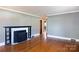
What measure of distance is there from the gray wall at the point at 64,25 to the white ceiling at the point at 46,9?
97 mm

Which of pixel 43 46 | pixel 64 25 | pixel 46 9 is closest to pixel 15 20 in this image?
pixel 46 9

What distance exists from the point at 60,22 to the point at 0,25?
4.38ft

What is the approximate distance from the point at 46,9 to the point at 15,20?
0.74 m

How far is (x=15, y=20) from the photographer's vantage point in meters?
1.93

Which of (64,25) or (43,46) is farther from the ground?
(64,25)

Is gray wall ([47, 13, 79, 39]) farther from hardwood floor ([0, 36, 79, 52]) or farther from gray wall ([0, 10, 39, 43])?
gray wall ([0, 10, 39, 43])

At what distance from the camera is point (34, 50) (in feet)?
6.38

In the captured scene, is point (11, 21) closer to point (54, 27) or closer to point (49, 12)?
point (49, 12)

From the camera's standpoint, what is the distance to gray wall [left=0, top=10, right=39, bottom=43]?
1.82 m

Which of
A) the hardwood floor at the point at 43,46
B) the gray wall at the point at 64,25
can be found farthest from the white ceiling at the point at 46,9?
the hardwood floor at the point at 43,46

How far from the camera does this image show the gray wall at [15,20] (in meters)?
1.82

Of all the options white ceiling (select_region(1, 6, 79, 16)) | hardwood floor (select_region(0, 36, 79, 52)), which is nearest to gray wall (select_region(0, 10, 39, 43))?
white ceiling (select_region(1, 6, 79, 16))

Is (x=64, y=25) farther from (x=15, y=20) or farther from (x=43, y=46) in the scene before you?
(x=15, y=20)
